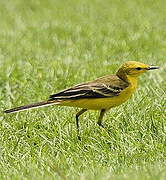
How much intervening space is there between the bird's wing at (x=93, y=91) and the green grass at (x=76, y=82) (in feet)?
1.10

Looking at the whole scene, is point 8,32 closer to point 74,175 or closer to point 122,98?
point 122,98

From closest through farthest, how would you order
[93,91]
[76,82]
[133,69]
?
[93,91], [133,69], [76,82]

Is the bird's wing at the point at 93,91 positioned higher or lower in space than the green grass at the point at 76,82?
higher

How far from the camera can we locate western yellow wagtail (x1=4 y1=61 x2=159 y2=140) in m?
6.38

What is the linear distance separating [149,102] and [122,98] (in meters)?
0.76

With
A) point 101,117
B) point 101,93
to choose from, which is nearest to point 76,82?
point 101,117

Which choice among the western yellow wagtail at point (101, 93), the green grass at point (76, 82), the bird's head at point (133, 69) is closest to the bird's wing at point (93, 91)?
the western yellow wagtail at point (101, 93)

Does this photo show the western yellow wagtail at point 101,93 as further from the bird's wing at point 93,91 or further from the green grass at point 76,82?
the green grass at point 76,82

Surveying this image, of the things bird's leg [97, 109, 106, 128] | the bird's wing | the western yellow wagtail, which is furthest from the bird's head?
bird's leg [97, 109, 106, 128]

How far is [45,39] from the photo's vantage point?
11484 mm

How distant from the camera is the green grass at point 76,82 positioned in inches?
219

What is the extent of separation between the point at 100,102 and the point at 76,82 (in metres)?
2.11

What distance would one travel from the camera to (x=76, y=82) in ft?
28.0

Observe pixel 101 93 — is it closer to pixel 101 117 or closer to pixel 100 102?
pixel 100 102
